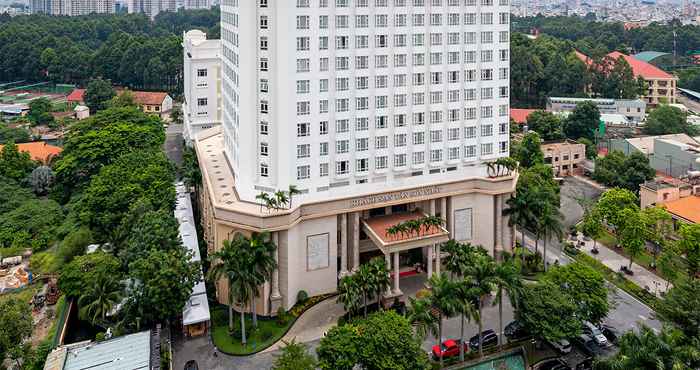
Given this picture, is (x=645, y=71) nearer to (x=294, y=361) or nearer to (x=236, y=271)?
(x=236, y=271)

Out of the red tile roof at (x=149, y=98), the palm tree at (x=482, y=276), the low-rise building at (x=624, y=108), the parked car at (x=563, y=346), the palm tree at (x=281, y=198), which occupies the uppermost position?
the red tile roof at (x=149, y=98)

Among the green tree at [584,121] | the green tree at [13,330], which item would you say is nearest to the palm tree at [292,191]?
the green tree at [13,330]

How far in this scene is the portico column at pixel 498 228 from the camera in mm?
47809

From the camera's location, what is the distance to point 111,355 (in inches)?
1297

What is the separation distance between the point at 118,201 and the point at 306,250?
1936 centimetres

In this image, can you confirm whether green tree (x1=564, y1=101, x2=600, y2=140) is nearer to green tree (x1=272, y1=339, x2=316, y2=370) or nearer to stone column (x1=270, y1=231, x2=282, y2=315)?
stone column (x1=270, y1=231, x2=282, y2=315)

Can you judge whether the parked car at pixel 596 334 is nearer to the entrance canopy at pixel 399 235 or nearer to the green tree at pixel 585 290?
the green tree at pixel 585 290

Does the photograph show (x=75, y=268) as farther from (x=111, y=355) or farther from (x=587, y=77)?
(x=587, y=77)

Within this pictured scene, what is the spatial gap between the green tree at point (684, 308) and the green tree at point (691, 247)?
12.1m

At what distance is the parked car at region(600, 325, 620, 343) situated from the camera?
37388mm

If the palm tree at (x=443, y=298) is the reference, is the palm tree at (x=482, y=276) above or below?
above

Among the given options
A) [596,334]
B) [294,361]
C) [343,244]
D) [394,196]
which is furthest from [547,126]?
[294,361]

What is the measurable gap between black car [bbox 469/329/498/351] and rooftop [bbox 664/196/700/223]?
2438cm

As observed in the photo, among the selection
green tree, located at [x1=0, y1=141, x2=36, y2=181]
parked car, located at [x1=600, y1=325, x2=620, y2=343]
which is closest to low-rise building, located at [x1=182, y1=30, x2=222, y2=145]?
green tree, located at [x1=0, y1=141, x2=36, y2=181]
